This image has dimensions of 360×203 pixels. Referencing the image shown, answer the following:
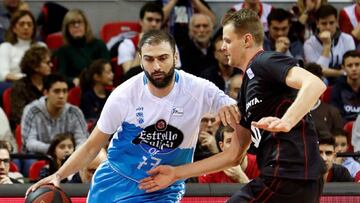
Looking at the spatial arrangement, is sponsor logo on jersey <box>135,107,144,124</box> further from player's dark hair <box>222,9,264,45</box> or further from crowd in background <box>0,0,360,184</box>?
crowd in background <box>0,0,360,184</box>

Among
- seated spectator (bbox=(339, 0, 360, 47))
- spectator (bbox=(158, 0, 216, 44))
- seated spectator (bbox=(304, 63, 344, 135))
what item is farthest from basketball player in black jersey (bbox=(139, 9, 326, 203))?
seated spectator (bbox=(339, 0, 360, 47))

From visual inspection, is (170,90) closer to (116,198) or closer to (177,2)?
(116,198)

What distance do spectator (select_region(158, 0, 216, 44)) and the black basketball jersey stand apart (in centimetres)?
585

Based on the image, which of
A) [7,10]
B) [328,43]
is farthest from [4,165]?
[328,43]

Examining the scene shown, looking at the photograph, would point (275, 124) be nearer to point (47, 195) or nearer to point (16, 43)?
point (47, 195)

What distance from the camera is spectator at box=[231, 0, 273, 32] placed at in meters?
10.9

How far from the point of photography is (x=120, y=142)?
5684 mm

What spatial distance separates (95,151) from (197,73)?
472cm

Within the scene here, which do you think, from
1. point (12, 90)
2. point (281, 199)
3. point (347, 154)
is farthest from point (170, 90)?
point (12, 90)

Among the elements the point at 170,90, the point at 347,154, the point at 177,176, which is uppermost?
the point at 170,90

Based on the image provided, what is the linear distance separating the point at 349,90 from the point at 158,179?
508 centimetres

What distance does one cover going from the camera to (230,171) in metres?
7.41

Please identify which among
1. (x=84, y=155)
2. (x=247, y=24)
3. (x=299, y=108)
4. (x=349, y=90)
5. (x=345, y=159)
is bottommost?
(x=345, y=159)

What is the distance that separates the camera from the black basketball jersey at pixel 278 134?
190 inches
